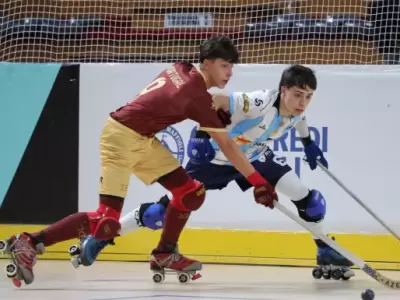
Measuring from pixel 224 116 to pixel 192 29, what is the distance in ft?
7.69

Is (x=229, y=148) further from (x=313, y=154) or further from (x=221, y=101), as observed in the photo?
(x=313, y=154)

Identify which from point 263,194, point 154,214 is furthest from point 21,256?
point 263,194

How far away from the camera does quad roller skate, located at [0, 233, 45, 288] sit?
3.83 m

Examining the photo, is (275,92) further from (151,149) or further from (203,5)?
(203,5)

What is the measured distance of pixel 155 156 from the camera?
4148 millimetres

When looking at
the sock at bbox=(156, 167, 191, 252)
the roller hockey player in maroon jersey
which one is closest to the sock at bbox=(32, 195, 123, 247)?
the roller hockey player in maroon jersey

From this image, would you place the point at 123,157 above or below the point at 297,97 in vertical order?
below

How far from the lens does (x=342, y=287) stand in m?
4.26

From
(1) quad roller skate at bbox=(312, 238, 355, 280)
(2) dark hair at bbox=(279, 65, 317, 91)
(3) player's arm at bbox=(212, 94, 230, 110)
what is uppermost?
(2) dark hair at bbox=(279, 65, 317, 91)

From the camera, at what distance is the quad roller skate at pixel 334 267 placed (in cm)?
456

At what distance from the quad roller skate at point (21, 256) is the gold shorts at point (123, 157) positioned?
40 cm

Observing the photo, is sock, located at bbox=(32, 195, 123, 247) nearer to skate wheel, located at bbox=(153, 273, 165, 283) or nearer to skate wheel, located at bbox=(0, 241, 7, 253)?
skate wheel, located at bbox=(0, 241, 7, 253)

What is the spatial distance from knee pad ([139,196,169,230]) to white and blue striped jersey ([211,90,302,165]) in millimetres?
517

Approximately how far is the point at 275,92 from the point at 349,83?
2.90 feet
